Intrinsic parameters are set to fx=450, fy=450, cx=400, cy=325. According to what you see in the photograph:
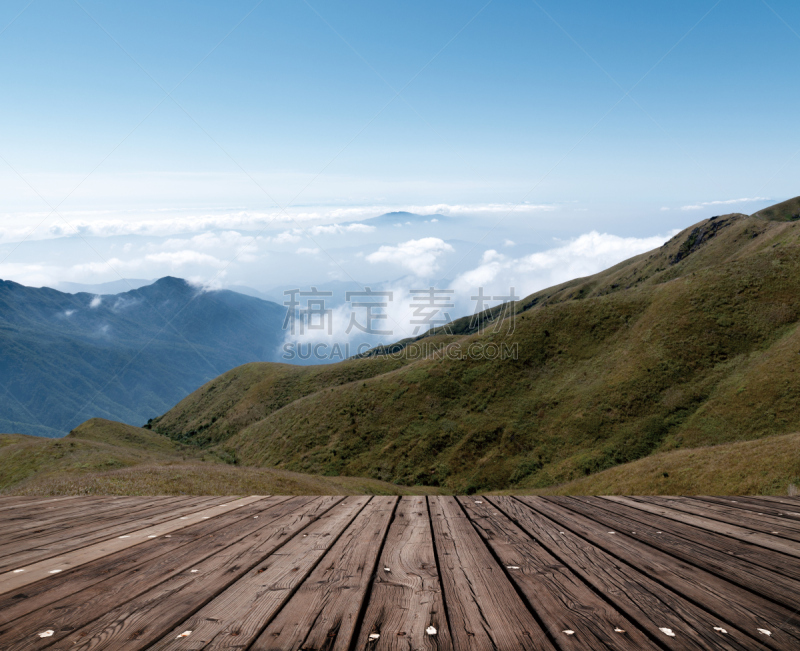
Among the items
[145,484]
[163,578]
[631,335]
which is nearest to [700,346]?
[631,335]

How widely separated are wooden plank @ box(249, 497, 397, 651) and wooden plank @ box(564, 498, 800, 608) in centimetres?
306

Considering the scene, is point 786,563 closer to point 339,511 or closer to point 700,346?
point 339,511

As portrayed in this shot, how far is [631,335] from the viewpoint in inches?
2270

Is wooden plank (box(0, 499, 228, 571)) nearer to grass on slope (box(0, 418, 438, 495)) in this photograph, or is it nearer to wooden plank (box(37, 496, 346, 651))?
wooden plank (box(37, 496, 346, 651))

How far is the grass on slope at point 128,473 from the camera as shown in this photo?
15.6 metres

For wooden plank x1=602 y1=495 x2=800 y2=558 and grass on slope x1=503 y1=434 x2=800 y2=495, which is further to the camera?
grass on slope x1=503 y1=434 x2=800 y2=495

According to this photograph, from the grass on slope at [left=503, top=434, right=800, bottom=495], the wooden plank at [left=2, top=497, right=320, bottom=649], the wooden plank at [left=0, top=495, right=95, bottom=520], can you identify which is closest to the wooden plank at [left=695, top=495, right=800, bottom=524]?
the wooden plank at [left=2, top=497, right=320, bottom=649]

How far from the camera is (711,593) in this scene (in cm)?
353

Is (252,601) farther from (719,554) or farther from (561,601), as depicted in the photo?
(719,554)

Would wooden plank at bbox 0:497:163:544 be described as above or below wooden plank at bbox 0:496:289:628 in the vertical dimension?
above

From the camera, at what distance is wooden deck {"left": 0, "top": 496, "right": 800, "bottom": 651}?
282 cm

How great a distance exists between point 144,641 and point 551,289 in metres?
189

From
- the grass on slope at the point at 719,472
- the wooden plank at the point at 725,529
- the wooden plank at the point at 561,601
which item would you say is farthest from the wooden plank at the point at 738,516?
the grass on slope at the point at 719,472

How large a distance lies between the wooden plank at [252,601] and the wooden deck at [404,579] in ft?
0.05
